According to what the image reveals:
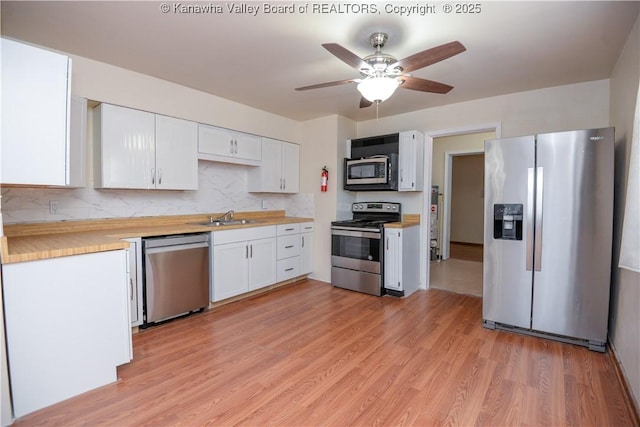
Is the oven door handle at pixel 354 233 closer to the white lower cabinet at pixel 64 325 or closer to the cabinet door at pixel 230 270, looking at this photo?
the cabinet door at pixel 230 270

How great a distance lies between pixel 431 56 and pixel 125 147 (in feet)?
8.85

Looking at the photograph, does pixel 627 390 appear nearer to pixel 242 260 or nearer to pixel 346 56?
pixel 346 56

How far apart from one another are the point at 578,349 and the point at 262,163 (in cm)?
377

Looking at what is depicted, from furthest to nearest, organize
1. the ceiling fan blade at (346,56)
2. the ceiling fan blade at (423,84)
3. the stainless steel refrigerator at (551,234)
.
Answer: the stainless steel refrigerator at (551,234), the ceiling fan blade at (423,84), the ceiling fan blade at (346,56)

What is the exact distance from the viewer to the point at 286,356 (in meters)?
2.41

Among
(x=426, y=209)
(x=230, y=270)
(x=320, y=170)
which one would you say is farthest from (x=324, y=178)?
(x=230, y=270)

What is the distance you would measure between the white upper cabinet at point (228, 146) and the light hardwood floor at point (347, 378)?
1.81 meters

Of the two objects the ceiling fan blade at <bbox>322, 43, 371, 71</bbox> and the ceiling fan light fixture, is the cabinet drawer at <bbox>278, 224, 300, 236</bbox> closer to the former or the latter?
the ceiling fan light fixture

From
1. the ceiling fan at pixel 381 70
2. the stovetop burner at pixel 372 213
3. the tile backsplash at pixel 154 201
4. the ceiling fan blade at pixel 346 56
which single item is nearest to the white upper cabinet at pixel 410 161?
the stovetop burner at pixel 372 213

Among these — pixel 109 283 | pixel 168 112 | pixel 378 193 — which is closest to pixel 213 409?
pixel 109 283

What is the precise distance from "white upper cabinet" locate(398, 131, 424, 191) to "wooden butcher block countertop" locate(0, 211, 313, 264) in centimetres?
147

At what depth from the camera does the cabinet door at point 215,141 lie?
3543mm

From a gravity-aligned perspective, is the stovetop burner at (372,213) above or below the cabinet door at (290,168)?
below

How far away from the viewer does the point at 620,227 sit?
2.45m
